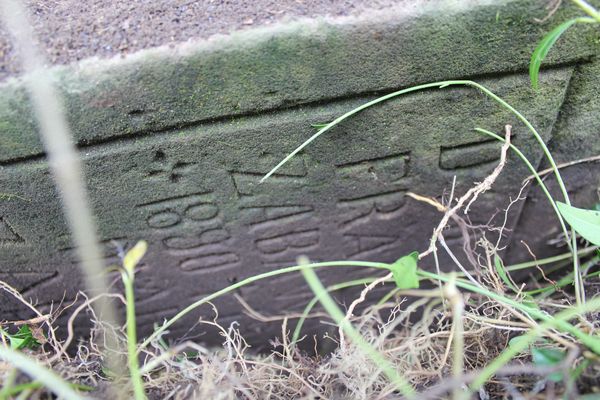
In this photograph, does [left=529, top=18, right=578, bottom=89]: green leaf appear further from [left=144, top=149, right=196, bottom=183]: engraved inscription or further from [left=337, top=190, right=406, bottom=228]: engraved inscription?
[left=144, top=149, right=196, bottom=183]: engraved inscription

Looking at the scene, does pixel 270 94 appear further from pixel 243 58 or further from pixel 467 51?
pixel 467 51

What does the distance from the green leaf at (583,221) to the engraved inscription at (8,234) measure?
843 mm

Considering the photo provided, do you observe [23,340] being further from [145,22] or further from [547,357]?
[547,357]

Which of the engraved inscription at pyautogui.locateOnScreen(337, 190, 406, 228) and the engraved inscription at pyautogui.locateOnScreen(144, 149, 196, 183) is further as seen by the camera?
the engraved inscription at pyautogui.locateOnScreen(337, 190, 406, 228)

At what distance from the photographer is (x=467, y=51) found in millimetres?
649

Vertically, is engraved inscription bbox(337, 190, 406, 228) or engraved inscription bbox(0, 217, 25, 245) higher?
engraved inscription bbox(0, 217, 25, 245)

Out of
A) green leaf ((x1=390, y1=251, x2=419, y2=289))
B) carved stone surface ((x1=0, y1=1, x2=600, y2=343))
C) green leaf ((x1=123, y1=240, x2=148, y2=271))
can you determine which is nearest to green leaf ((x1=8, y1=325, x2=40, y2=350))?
carved stone surface ((x1=0, y1=1, x2=600, y2=343))

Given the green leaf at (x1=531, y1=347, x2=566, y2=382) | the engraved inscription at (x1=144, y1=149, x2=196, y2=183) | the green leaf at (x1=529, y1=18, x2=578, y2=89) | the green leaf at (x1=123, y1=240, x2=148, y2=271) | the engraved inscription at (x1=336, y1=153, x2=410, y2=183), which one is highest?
the green leaf at (x1=529, y1=18, x2=578, y2=89)

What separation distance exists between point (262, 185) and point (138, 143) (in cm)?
21

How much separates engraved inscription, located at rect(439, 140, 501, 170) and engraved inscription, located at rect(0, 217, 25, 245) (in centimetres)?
71

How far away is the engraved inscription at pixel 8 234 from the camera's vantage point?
2.58 ft

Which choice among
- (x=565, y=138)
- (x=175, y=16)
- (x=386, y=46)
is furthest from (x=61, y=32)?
(x=565, y=138)

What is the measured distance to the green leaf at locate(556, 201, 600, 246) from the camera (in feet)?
2.21

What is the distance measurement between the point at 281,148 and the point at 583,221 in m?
0.45
